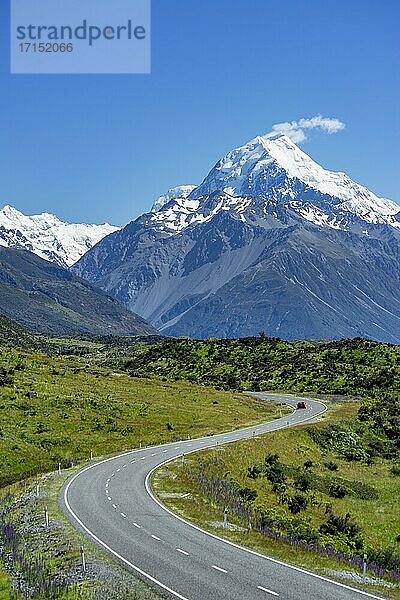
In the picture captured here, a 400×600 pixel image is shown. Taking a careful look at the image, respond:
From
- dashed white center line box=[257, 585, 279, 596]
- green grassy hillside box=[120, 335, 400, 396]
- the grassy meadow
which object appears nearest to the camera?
dashed white center line box=[257, 585, 279, 596]

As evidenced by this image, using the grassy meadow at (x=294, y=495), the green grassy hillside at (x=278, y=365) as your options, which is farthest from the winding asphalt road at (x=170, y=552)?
the green grassy hillside at (x=278, y=365)

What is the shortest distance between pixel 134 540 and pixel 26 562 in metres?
5.82

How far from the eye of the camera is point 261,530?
37000mm

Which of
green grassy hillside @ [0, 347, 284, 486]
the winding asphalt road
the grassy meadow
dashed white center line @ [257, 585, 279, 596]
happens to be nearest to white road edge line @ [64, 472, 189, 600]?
the winding asphalt road

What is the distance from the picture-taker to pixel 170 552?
3098cm

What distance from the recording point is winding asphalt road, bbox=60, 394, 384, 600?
26.0 m

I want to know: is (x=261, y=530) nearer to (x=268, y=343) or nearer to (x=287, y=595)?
(x=287, y=595)

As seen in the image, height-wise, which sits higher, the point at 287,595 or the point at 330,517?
the point at 287,595

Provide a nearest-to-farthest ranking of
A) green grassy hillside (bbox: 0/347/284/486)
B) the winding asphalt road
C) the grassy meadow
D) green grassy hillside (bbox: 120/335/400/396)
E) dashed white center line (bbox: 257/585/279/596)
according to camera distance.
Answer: dashed white center line (bbox: 257/585/279/596) < the winding asphalt road < the grassy meadow < green grassy hillside (bbox: 0/347/284/486) < green grassy hillside (bbox: 120/335/400/396)

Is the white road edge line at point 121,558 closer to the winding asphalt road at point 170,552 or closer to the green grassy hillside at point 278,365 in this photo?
the winding asphalt road at point 170,552

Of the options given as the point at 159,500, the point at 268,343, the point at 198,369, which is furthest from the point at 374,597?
the point at 268,343

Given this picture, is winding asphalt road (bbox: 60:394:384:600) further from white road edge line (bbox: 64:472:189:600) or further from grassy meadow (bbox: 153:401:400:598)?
grassy meadow (bbox: 153:401:400:598)

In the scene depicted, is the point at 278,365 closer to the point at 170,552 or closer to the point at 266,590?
the point at 170,552

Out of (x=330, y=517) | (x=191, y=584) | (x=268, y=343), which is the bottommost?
(x=330, y=517)
